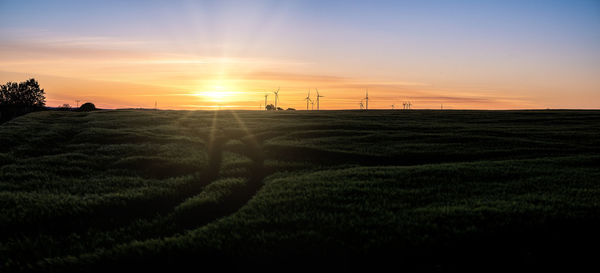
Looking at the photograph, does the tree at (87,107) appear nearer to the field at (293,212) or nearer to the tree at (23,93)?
the tree at (23,93)

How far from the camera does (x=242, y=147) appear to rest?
27375 millimetres

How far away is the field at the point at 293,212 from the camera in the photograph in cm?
865

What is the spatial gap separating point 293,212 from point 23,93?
550 feet

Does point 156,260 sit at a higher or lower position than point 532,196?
lower

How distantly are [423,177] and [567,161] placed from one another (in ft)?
31.3

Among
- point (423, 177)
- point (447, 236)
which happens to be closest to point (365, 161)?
point (423, 177)

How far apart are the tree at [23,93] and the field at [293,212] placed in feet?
479

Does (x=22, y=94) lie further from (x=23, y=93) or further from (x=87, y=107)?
(x=87, y=107)

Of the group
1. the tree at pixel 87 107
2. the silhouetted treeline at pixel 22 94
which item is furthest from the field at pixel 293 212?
the silhouetted treeline at pixel 22 94

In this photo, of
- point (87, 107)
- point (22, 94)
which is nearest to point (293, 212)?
point (87, 107)

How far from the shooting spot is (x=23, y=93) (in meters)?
143

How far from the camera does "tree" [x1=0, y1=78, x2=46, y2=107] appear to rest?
14000 cm

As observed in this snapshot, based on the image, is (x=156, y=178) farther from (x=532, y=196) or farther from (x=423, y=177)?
(x=532, y=196)

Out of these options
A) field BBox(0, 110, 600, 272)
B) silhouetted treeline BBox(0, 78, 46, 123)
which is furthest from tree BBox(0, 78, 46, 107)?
field BBox(0, 110, 600, 272)
